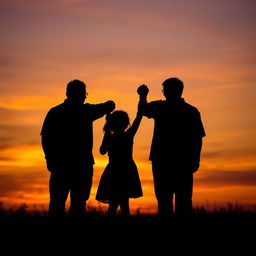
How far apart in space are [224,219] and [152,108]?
3323 millimetres

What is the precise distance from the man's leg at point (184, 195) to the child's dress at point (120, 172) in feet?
4.53

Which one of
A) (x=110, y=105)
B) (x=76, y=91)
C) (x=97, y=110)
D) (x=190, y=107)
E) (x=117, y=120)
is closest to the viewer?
(x=190, y=107)

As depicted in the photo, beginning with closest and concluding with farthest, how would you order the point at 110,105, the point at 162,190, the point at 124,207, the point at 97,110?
the point at 162,190 < the point at 97,110 < the point at 110,105 < the point at 124,207

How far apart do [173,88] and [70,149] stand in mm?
2102

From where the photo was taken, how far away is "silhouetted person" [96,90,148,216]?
9.27 meters

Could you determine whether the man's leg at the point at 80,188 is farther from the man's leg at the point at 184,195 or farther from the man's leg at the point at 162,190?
the man's leg at the point at 184,195

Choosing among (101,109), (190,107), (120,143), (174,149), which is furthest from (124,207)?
(190,107)

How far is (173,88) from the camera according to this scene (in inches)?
325

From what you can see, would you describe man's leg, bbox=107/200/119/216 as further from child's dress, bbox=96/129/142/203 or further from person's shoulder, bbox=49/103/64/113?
person's shoulder, bbox=49/103/64/113

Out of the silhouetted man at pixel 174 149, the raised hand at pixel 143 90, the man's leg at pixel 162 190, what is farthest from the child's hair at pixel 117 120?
the man's leg at pixel 162 190

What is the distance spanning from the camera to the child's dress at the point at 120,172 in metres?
9.32

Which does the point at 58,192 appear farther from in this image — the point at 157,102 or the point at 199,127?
the point at 199,127

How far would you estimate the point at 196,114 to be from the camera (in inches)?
331

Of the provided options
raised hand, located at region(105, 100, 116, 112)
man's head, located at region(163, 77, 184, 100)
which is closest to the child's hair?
raised hand, located at region(105, 100, 116, 112)
